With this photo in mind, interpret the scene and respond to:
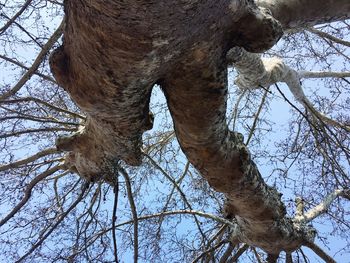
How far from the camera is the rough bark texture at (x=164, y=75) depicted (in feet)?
3.59

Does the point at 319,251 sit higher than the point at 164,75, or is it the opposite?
the point at 164,75

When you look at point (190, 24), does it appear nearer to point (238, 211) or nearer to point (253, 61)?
point (238, 211)

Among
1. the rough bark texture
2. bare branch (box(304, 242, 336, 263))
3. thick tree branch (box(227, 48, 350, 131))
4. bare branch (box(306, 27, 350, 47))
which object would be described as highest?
bare branch (box(306, 27, 350, 47))

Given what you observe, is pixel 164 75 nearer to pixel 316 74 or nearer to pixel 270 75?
pixel 270 75

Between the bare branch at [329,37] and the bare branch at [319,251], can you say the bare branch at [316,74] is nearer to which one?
the bare branch at [329,37]

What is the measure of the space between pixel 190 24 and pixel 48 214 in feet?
8.66

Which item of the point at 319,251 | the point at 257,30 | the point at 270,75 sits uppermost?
the point at 270,75

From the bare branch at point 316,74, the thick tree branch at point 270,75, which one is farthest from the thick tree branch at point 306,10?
the bare branch at point 316,74

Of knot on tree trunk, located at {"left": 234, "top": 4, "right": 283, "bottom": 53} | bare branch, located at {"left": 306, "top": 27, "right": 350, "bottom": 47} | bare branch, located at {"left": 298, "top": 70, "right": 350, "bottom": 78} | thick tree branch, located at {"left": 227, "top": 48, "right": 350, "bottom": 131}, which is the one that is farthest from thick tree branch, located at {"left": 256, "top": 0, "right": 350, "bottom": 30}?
bare branch, located at {"left": 298, "top": 70, "right": 350, "bottom": 78}

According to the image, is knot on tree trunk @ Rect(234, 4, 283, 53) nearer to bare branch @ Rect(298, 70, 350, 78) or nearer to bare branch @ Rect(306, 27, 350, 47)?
bare branch @ Rect(306, 27, 350, 47)

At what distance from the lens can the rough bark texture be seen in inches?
43.0

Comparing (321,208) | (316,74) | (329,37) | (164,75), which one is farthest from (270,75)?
(164,75)

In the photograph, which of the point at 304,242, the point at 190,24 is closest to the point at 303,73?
the point at 304,242

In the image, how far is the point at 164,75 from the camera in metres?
1.50
